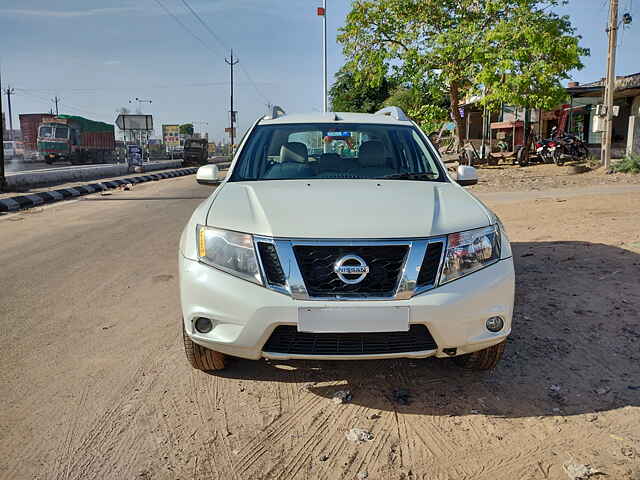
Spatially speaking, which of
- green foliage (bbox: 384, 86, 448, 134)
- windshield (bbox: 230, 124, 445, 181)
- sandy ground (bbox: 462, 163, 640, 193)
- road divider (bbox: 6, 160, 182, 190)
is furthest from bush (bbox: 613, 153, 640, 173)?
road divider (bbox: 6, 160, 182, 190)

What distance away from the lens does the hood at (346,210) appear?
263 centimetres

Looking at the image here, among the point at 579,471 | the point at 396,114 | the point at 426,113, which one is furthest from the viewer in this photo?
the point at 426,113

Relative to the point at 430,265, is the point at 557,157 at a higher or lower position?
higher

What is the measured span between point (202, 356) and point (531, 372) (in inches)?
73.8

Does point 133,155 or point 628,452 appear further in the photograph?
point 133,155

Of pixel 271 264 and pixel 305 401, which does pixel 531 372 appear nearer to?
pixel 305 401

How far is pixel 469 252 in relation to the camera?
8.98 ft

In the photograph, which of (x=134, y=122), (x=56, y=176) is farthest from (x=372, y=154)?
(x=134, y=122)

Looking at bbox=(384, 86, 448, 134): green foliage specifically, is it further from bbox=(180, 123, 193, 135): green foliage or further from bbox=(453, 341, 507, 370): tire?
bbox=(180, 123, 193, 135): green foliage

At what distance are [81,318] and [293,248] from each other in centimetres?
245

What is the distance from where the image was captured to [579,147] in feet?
65.3

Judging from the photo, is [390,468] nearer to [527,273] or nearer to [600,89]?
[527,273]

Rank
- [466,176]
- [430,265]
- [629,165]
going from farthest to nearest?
[629,165] < [466,176] < [430,265]

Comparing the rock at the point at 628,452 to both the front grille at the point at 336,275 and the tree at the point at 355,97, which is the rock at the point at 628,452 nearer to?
the front grille at the point at 336,275
